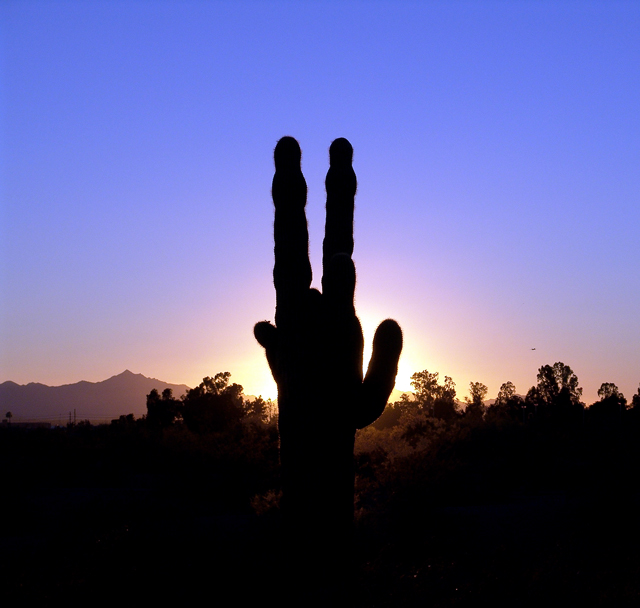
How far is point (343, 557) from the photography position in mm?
10000

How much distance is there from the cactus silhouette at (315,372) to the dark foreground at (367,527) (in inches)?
51.7

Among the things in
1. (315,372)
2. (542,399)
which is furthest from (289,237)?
(542,399)

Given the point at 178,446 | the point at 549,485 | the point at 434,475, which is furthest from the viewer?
the point at 178,446

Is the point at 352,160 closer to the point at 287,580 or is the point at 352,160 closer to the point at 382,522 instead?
the point at 287,580

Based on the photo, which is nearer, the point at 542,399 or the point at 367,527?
the point at 367,527

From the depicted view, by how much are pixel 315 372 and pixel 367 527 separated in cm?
736

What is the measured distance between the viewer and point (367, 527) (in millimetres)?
16359

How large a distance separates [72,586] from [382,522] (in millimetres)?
7418

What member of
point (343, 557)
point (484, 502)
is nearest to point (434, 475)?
point (484, 502)

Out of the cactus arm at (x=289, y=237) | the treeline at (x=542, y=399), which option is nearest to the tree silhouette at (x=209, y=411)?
the treeline at (x=542, y=399)

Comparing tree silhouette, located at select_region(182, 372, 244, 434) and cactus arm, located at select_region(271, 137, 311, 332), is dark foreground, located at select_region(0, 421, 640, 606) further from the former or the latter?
tree silhouette, located at select_region(182, 372, 244, 434)

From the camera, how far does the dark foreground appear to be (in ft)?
37.8

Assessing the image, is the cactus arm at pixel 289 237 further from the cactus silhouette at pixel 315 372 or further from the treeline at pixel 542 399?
the treeline at pixel 542 399

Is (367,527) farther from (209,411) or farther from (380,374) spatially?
(209,411)
